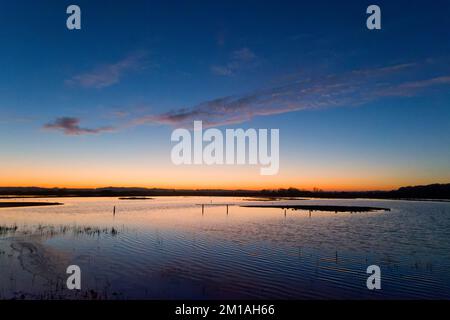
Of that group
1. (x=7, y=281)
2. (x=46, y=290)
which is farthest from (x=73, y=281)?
(x=7, y=281)

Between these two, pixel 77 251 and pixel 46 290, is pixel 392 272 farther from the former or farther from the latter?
pixel 77 251

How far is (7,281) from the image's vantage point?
20703 mm
